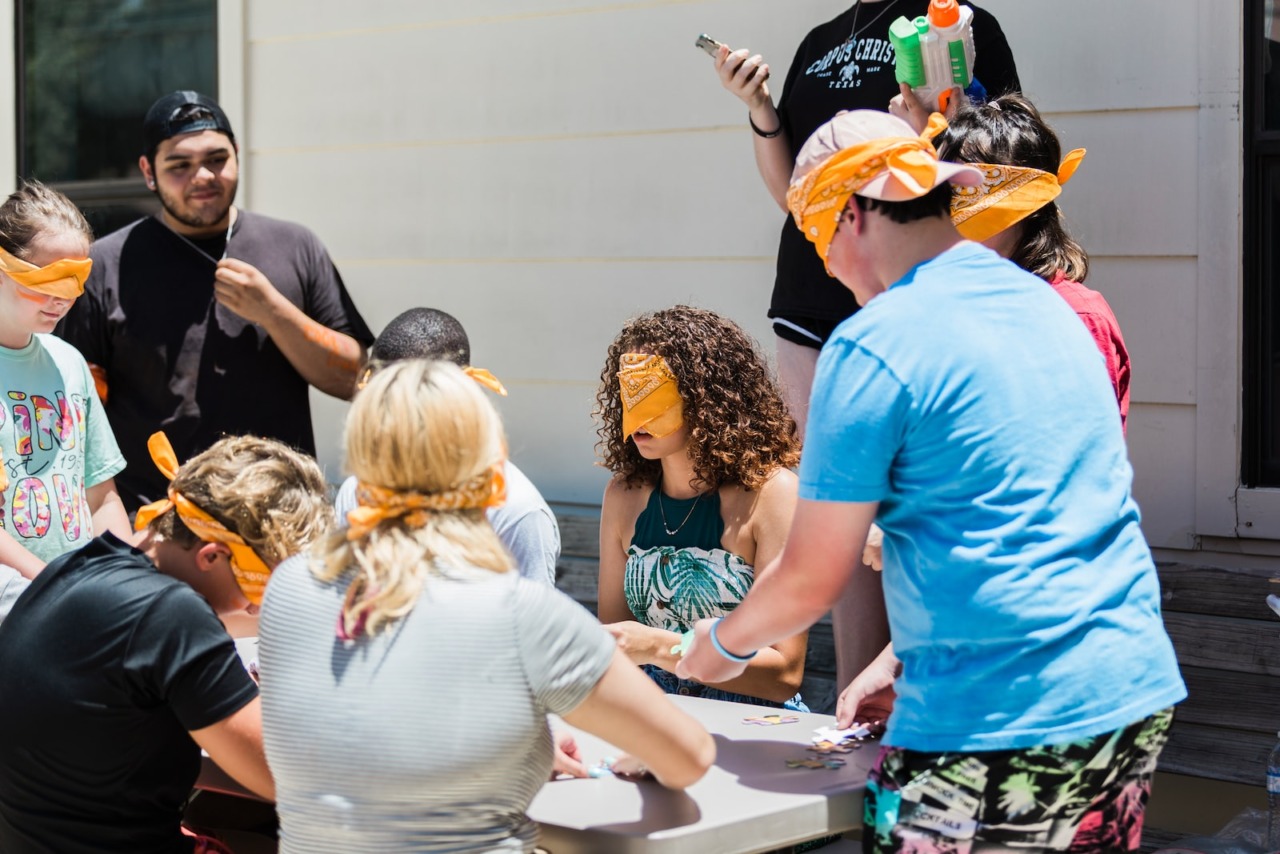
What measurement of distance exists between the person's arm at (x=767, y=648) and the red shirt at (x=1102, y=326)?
78 centimetres

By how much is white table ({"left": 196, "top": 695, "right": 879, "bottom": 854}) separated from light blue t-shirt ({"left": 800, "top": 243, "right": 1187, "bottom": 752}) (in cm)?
22

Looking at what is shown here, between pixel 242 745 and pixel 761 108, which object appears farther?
pixel 761 108

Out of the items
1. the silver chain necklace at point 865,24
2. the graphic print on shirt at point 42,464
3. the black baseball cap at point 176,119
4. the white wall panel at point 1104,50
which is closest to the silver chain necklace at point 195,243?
the black baseball cap at point 176,119

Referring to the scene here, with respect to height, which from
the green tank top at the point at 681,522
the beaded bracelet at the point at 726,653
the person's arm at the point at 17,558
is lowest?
the person's arm at the point at 17,558

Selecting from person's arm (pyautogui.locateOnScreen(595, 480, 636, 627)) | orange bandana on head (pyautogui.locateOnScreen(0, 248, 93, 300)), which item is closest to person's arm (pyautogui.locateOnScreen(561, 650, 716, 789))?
person's arm (pyautogui.locateOnScreen(595, 480, 636, 627))

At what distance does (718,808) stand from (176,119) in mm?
3156

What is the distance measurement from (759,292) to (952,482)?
95.2 inches

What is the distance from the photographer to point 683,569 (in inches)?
121

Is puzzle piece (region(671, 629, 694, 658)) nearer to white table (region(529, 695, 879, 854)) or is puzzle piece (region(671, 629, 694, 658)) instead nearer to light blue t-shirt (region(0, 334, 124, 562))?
white table (region(529, 695, 879, 854))

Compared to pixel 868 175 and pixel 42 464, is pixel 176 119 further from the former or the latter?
pixel 868 175

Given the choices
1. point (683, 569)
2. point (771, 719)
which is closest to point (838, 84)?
point (683, 569)

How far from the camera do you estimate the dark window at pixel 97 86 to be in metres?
5.29

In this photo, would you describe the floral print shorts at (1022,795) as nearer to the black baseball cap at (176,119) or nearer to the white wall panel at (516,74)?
the white wall panel at (516,74)

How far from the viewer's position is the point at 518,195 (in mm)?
4621
